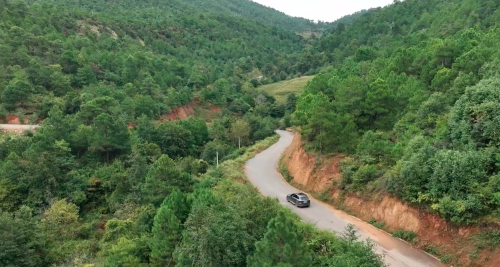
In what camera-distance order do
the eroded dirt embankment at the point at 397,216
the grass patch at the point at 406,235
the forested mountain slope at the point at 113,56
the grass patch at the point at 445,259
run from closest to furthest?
the eroded dirt embankment at the point at 397,216 → the grass patch at the point at 445,259 → the grass patch at the point at 406,235 → the forested mountain slope at the point at 113,56

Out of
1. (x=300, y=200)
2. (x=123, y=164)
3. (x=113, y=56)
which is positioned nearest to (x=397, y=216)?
(x=300, y=200)

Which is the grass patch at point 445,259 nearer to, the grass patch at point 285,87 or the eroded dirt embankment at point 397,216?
the eroded dirt embankment at point 397,216

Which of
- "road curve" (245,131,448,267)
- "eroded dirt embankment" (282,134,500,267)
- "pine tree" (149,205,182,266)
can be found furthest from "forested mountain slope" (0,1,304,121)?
"pine tree" (149,205,182,266)

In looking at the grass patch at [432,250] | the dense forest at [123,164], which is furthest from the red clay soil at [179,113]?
the grass patch at [432,250]

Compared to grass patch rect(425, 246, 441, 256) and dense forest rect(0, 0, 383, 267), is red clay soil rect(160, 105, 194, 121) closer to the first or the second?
dense forest rect(0, 0, 383, 267)

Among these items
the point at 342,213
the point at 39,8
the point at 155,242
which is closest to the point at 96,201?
the point at 155,242

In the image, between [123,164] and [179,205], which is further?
[123,164]

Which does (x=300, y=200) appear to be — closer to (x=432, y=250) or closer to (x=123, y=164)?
(x=432, y=250)
